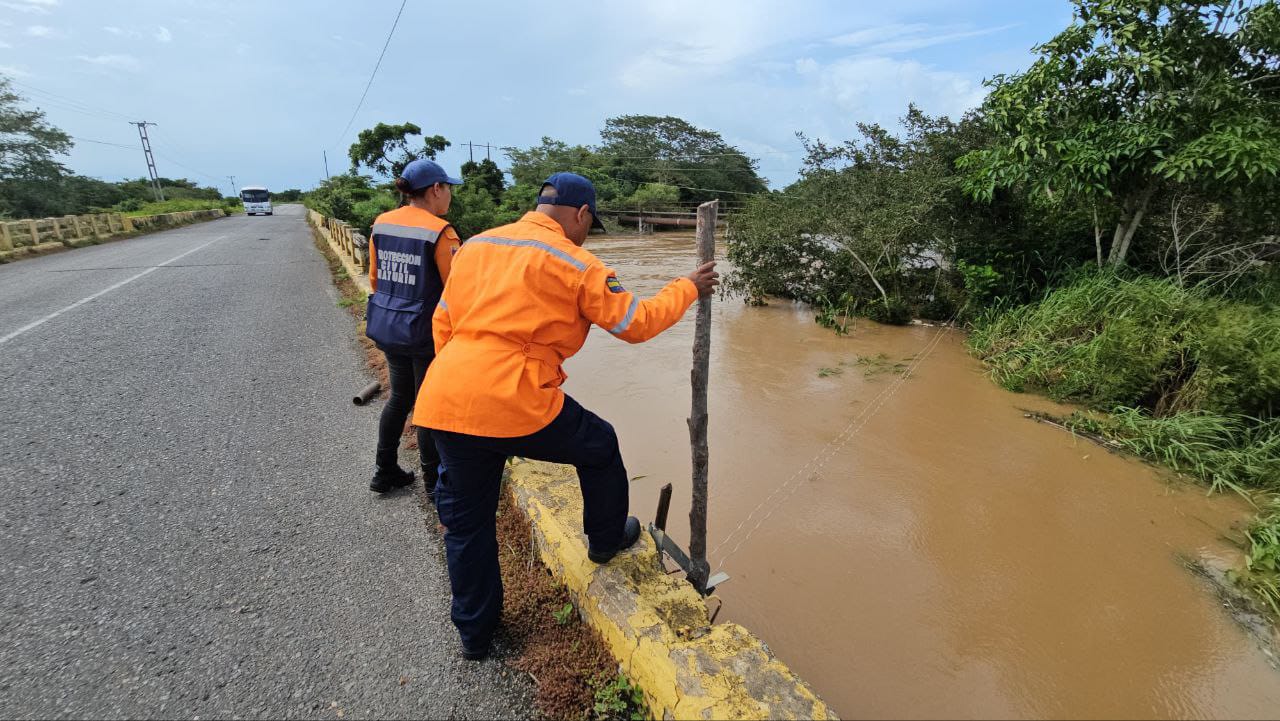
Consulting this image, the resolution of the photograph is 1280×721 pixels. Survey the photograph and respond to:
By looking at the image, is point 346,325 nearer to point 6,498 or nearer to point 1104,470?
point 6,498

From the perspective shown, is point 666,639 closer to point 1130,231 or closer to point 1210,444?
point 1210,444

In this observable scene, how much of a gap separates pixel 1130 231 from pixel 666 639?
22.3 feet

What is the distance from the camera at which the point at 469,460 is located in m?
1.85

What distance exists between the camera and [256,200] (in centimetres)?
3328

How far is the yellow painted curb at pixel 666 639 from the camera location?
1.57 metres

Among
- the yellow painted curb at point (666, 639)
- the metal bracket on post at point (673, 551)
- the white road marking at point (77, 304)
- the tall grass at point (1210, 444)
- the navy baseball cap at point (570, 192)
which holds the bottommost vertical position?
the tall grass at point (1210, 444)

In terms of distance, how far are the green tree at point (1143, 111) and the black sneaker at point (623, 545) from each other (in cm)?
540

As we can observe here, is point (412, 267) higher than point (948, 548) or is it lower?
higher

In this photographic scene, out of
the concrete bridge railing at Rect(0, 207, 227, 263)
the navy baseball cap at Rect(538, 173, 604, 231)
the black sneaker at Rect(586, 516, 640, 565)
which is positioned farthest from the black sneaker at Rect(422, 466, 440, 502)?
the concrete bridge railing at Rect(0, 207, 227, 263)

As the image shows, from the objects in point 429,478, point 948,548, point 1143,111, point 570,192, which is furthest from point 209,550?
point 1143,111

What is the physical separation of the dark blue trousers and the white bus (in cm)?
3920

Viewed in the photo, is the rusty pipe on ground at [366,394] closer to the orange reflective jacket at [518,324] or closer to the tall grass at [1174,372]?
the orange reflective jacket at [518,324]

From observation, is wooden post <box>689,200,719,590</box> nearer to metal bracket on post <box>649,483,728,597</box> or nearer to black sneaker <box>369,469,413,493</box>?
metal bracket on post <box>649,483,728,597</box>

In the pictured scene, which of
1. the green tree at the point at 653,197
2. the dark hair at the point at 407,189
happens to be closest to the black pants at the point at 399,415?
the dark hair at the point at 407,189
